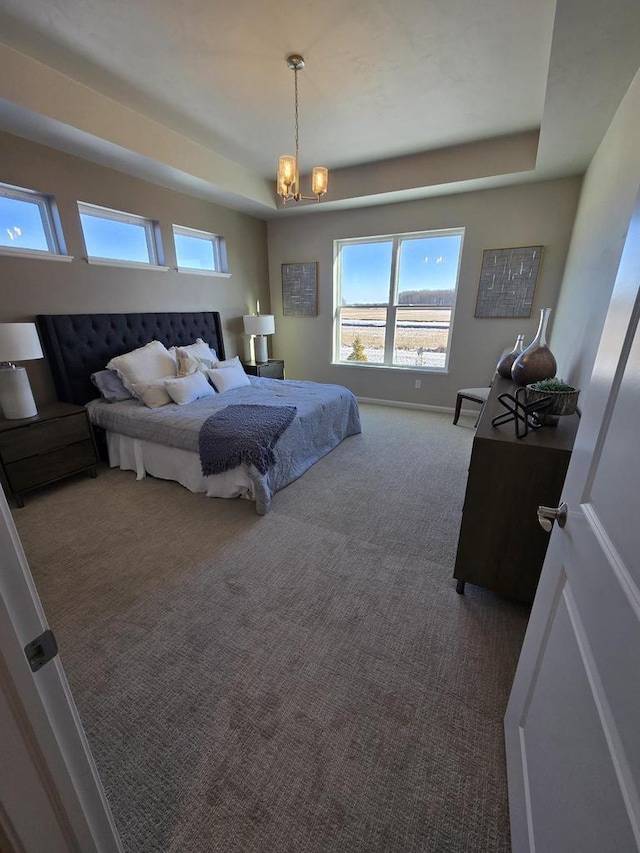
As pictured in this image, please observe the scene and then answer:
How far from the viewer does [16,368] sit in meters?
2.41

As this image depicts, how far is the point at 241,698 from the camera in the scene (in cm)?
129

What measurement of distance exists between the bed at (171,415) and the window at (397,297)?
162 centimetres

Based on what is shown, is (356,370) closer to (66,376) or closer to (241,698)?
(66,376)

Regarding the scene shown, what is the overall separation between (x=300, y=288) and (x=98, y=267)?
2.62m

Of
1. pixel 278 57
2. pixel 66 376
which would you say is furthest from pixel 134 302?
pixel 278 57

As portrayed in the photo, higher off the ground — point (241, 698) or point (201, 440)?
point (201, 440)

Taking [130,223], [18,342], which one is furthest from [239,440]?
[130,223]

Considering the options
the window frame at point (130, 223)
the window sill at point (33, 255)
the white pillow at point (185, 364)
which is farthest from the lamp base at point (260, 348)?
the window sill at point (33, 255)

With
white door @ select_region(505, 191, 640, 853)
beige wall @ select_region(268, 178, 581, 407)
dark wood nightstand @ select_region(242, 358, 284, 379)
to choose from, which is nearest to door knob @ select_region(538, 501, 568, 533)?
white door @ select_region(505, 191, 640, 853)

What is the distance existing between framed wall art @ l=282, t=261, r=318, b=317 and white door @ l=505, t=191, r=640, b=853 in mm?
4541

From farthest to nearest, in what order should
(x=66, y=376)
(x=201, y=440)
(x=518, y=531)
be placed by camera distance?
(x=66, y=376) < (x=201, y=440) < (x=518, y=531)

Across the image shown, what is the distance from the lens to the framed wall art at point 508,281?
3666mm

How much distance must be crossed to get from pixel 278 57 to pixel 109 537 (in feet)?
10.5

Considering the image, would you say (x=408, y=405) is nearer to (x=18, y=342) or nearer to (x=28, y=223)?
(x=18, y=342)
